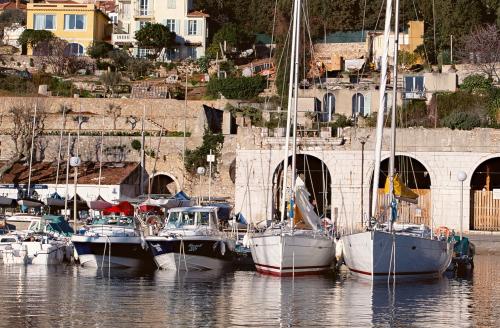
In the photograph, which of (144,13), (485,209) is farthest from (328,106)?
(144,13)

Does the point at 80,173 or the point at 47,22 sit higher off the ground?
the point at 47,22

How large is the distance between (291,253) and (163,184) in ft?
90.9

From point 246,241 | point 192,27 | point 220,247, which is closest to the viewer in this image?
point 220,247

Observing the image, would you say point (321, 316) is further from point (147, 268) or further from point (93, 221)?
point (93, 221)

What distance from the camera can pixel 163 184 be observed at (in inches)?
2579

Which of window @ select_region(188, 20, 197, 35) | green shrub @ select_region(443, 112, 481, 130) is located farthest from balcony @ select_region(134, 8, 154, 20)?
green shrub @ select_region(443, 112, 481, 130)

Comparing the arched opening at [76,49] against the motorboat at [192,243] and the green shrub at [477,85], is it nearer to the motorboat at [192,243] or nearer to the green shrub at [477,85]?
the green shrub at [477,85]

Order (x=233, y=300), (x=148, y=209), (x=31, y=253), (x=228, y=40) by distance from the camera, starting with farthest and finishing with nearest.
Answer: (x=228, y=40), (x=148, y=209), (x=31, y=253), (x=233, y=300)

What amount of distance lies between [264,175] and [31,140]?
53.8ft

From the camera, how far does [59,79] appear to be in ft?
276

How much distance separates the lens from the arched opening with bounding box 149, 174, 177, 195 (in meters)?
65.1

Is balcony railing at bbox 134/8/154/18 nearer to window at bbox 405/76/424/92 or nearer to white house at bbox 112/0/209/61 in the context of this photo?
white house at bbox 112/0/209/61

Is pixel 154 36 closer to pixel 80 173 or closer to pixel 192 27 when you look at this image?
pixel 192 27

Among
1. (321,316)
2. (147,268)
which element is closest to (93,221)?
(147,268)
